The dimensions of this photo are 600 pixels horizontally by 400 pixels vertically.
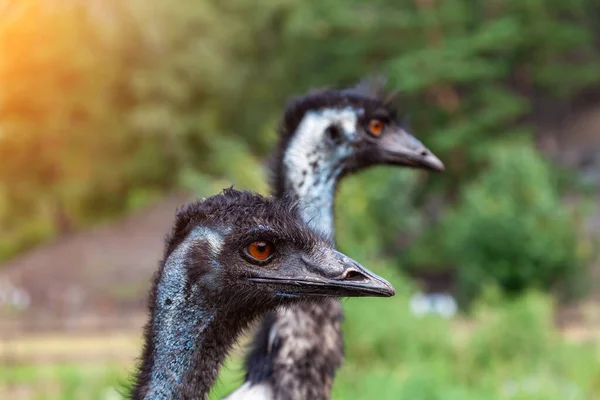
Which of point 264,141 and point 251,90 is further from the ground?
point 251,90

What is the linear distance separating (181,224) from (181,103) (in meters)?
14.6

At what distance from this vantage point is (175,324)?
210 cm

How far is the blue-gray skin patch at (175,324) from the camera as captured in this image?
6.83 feet

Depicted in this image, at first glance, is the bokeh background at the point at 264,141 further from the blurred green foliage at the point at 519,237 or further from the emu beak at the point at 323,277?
the emu beak at the point at 323,277

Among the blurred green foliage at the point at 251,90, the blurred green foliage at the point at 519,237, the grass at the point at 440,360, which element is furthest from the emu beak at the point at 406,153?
the blurred green foliage at the point at 251,90

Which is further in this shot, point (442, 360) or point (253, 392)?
point (442, 360)

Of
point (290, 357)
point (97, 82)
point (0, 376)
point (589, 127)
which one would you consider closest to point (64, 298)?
point (97, 82)

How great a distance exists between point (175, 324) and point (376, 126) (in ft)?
5.92

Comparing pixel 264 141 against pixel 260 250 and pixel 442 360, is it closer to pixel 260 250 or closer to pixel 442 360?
pixel 442 360

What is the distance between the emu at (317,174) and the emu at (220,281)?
0.64 m

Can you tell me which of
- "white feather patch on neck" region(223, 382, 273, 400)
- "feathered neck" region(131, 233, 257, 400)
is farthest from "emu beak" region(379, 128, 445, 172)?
"feathered neck" region(131, 233, 257, 400)

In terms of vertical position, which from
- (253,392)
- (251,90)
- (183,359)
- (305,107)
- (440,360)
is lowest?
(183,359)

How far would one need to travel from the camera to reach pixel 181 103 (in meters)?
16.5

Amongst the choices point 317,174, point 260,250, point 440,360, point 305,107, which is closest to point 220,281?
point 260,250
